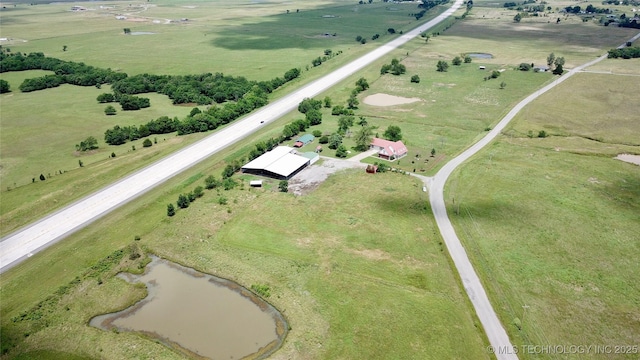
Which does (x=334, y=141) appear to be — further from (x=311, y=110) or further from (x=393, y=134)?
(x=311, y=110)

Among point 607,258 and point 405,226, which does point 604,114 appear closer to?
point 607,258

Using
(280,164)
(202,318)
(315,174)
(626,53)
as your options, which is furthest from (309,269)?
(626,53)

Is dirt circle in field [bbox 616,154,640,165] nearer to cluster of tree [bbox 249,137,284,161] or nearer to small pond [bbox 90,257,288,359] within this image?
cluster of tree [bbox 249,137,284,161]

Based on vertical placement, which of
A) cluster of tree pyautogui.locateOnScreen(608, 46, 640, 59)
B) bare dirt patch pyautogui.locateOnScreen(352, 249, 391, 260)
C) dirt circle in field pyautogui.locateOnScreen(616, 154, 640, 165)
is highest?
cluster of tree pyautogui.locateOnScreen(608, 46, 640, 59)

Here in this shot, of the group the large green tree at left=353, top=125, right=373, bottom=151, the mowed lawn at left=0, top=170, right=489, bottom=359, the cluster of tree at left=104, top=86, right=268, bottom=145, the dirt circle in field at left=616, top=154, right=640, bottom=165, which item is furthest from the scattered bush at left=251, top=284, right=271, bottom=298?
the dirt circle in field at left=616, top=154, right=640, bottom=165

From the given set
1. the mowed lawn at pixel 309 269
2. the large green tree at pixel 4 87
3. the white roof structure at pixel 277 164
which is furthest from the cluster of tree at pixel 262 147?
the large green tree at pixel 4 87

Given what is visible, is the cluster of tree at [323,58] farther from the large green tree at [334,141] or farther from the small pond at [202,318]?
the small pond at [202,318]
